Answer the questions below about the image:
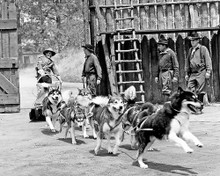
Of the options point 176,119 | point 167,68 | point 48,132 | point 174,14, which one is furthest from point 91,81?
point 176,119

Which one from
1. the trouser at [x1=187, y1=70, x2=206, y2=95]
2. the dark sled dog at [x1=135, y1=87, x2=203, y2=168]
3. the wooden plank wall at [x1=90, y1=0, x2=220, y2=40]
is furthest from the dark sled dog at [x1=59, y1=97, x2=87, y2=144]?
the wooden plank wall at [x1=90, y1=0, x2=220, y2=40]

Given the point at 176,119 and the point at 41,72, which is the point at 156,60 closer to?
the point at 41,72

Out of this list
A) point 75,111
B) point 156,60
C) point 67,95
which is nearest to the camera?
point 75,111

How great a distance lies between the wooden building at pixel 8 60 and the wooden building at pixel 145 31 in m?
2.64

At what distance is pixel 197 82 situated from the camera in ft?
45.0

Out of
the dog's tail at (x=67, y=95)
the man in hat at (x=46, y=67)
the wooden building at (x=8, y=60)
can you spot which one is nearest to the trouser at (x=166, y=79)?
the dog's tail at (x=67, y=95)

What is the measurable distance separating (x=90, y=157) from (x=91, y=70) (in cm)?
502

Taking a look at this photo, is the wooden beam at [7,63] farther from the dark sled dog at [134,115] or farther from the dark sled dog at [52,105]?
the dark sled dog at [134,115]

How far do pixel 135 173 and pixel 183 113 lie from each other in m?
1.16

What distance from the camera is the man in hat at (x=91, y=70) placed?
13.6m

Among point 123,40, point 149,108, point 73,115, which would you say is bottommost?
point 73,115

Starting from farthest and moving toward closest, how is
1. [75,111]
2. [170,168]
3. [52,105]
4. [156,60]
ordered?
1. [156,60]
2. [52,105]
3. [75,111]
4. [170,168]

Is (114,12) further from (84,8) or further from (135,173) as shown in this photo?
(135,173)

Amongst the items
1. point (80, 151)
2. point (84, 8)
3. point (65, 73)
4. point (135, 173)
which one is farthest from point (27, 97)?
point (135, 173)
